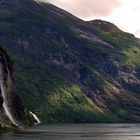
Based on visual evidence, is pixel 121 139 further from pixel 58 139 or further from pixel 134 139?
pixel 58 139

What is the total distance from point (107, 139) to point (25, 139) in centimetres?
2659

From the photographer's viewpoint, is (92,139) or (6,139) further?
(92,139)

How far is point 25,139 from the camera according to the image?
15025 centimetres

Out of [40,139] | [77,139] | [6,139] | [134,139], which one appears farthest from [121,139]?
[6,139]

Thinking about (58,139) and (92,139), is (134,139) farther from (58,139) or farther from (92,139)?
(58,139)

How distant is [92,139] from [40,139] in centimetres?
1679

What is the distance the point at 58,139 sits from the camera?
154000 millimetres

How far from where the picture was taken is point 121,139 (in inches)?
6358

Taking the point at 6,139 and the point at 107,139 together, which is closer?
the point at 6,139

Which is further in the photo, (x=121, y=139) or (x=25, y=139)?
(x=121, y=139)

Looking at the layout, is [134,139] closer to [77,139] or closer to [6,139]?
[77,139]

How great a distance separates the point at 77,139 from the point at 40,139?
38.5ft

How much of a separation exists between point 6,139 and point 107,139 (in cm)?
3276

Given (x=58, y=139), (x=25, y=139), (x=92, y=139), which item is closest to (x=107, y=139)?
(x=92, y=139)
